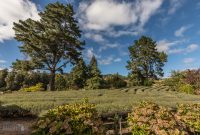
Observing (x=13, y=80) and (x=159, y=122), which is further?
(x=13, y=80)

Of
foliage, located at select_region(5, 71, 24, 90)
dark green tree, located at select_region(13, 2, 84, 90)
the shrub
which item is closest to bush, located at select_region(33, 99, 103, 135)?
the shrub

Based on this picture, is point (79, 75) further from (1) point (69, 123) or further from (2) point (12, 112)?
(1) point (69, 123)

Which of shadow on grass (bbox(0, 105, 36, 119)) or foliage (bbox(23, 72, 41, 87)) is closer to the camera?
shadow on grass (bbox(0, 105, 36, 119))

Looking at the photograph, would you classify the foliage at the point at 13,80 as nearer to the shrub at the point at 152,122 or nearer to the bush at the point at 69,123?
the shrub at the point at 152,122

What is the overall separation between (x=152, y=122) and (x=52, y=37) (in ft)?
89.0

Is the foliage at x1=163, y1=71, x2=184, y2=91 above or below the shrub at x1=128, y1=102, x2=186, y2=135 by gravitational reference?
above

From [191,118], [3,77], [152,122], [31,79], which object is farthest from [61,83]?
[152,122]

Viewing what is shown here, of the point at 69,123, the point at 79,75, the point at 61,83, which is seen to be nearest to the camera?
the point at 69,123

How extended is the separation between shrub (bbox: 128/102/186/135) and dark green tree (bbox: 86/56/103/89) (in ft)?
101

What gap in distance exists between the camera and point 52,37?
34094 millimetres

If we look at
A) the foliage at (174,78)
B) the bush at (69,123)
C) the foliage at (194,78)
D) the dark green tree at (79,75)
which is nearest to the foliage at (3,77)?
the dark green tree at (79,75)

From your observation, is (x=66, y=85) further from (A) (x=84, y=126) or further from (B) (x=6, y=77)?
(A) (x=84, y=126)

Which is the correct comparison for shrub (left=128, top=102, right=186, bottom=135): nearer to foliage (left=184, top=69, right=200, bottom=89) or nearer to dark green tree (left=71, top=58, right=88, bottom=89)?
foliage (left=184, top=69, right=200, bottom=89)

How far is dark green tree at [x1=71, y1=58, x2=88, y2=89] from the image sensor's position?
141ft
